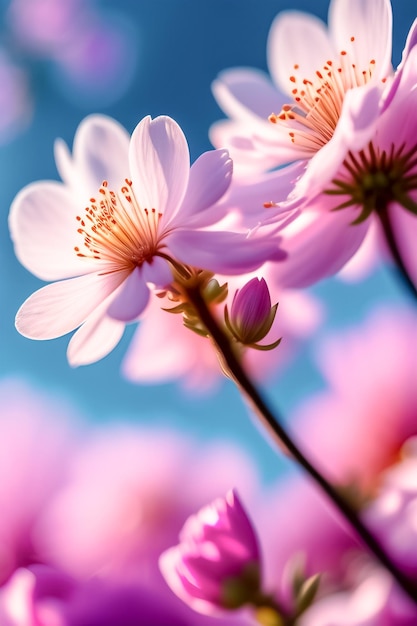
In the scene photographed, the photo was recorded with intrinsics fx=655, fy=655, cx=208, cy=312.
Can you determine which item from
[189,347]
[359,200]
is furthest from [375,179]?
[189,347]

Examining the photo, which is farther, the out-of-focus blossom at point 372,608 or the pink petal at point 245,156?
the pink petal at point 245,156

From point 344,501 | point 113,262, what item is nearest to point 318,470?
point 344,501

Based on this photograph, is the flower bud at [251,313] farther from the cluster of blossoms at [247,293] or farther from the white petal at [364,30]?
the white petal at [364,30]

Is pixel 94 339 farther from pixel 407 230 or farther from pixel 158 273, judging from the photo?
pixel 407 230

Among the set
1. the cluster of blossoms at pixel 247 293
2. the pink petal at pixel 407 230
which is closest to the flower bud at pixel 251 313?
the cluster of blossoms at pixel 247 293

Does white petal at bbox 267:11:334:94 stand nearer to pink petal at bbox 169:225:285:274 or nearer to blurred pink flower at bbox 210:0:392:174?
blurred pink flower at bbox 210:0:392:174
